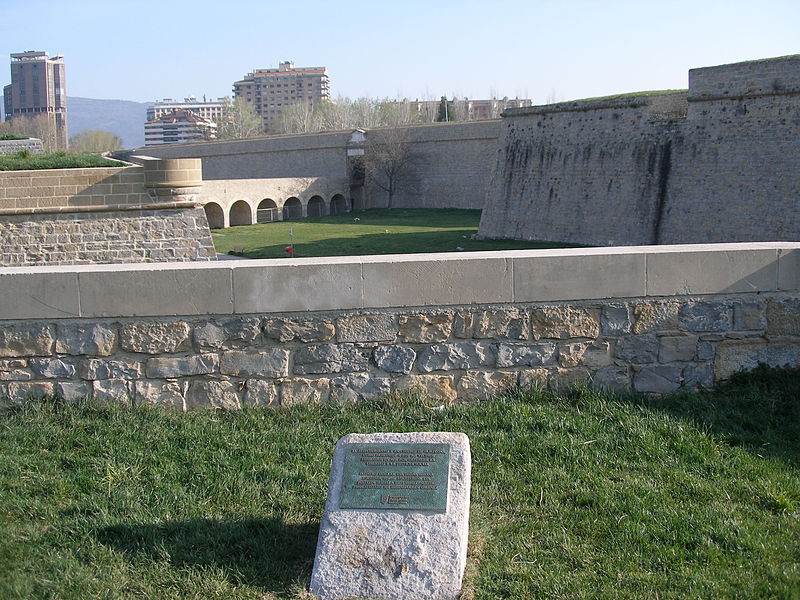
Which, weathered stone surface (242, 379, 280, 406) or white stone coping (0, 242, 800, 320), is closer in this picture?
white stone coping (0, 242, 800, 320)

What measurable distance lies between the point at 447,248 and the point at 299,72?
16334cm

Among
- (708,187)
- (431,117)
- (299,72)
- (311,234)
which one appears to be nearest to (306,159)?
(311,234)

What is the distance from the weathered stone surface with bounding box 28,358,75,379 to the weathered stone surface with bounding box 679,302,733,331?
3290mm

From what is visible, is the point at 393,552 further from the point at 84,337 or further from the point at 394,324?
the point at 84,337

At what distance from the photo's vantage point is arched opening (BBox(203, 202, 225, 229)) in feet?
136

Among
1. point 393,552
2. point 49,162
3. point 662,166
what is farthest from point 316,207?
point 393,552

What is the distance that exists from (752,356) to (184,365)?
3088mm

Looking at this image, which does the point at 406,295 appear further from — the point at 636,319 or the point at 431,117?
the point at 431,117

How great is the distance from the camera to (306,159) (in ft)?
171

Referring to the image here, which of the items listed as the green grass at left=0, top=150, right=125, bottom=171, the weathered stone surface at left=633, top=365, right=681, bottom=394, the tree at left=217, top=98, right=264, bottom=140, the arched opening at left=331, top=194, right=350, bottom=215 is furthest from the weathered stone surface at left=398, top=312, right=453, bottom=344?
the tree at left=217, top=98, right=264, bottom=140

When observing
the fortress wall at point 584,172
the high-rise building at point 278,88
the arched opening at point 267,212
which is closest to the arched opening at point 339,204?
the arched opening at point 267,212

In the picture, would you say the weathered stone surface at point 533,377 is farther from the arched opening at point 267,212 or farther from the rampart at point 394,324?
the arched opening at point 267,212

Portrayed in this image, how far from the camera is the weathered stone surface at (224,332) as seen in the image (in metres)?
4.61

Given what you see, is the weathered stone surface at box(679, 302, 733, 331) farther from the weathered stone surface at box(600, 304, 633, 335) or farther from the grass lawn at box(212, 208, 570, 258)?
the grass lawn at box(212, 208, 570, 258)
